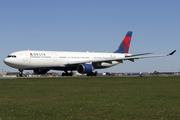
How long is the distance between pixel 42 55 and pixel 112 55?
1935cm

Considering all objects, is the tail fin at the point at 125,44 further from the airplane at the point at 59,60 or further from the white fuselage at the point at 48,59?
the white fuselage at the point at 48,59

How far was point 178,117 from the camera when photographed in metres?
9.73

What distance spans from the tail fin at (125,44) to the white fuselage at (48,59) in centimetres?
898

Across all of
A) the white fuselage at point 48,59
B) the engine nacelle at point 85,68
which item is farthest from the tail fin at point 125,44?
the engine nacelle at point 85,68

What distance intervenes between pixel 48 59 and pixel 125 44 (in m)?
24.3

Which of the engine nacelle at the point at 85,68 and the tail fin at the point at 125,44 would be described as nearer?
the engine nacelle at the point at 85,68

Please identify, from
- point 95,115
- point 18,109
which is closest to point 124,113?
point 95,115

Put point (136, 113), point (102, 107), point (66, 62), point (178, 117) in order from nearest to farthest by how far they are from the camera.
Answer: point (178, 117) → point (136, 113) → point (102, 107) → point (66, 62)

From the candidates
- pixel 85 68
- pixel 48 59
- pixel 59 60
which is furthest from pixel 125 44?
pixel 48 59

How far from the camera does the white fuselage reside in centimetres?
4516

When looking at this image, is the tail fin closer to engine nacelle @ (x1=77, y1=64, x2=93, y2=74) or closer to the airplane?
the airplane

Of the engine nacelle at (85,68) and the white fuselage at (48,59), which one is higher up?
the white fuselage at (48,59)

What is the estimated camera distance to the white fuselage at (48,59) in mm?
45156

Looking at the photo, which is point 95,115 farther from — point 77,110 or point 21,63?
point 21,63
